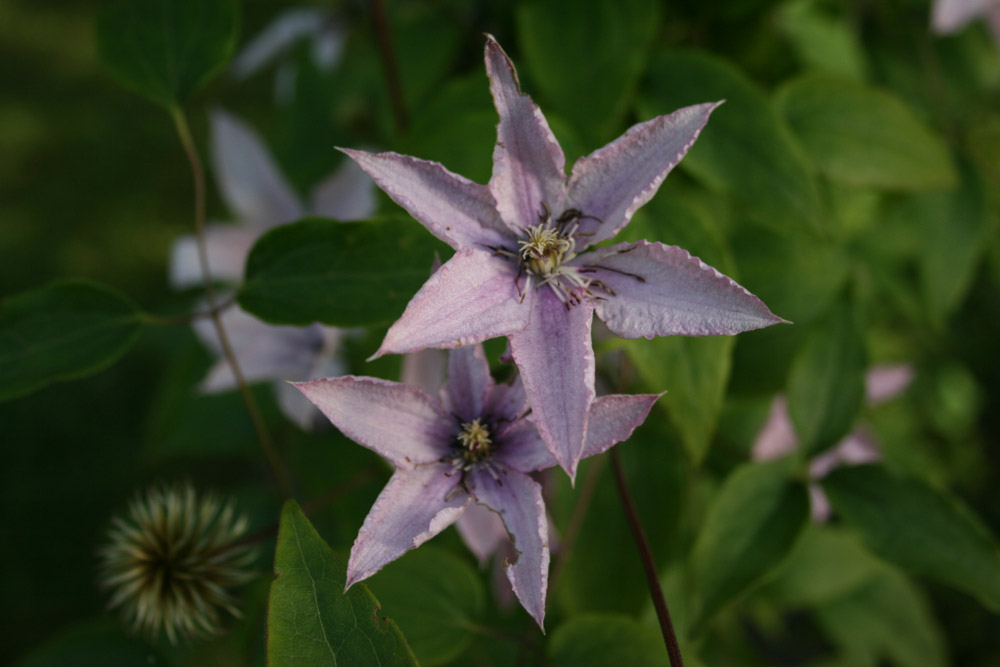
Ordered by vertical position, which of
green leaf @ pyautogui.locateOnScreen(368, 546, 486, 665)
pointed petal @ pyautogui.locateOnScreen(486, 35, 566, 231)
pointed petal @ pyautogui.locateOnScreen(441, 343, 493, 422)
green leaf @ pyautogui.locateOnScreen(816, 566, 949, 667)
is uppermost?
pointed petal @ pyautogui.locateOnScreen(486, 35, 566, 231)

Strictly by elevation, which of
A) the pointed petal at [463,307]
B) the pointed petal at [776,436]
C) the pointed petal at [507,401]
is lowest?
the pointed petal at [776,436]

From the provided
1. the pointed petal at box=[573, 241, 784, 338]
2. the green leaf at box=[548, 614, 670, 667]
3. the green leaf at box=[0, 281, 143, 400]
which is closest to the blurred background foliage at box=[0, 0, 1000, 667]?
the green leaf at box=[548, 614, 670, 667]

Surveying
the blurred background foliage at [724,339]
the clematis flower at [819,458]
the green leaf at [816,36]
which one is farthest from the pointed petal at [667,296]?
the green leaf at [816,36]

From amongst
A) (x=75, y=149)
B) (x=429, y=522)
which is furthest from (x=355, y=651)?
(x=75, y=149)

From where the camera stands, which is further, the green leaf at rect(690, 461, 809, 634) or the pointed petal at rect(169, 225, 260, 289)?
the pointed petal at rect(169, 225, 260, 289)

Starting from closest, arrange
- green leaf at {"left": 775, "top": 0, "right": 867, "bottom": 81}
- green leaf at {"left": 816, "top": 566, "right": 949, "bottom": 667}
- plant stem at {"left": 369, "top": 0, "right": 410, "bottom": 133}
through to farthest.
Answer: plant stem at {"left": 369, "top": 0, "right": 410, "bottom": 133}, green leaf at {"left": 775, "top": 0, "right": 867, "bottom": 81}, green leaf at {"left": 816, "top": 566, "right": 949, "bottom": 667}

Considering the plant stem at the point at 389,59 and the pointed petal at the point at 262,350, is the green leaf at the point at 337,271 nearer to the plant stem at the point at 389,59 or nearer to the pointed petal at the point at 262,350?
the pointed petal at the point at 262,350

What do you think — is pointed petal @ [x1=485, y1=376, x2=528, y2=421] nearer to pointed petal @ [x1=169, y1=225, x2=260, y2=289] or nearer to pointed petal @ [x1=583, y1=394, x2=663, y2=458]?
pointed petal @ [x1=583, y1=394, x2=663, y2=458]
